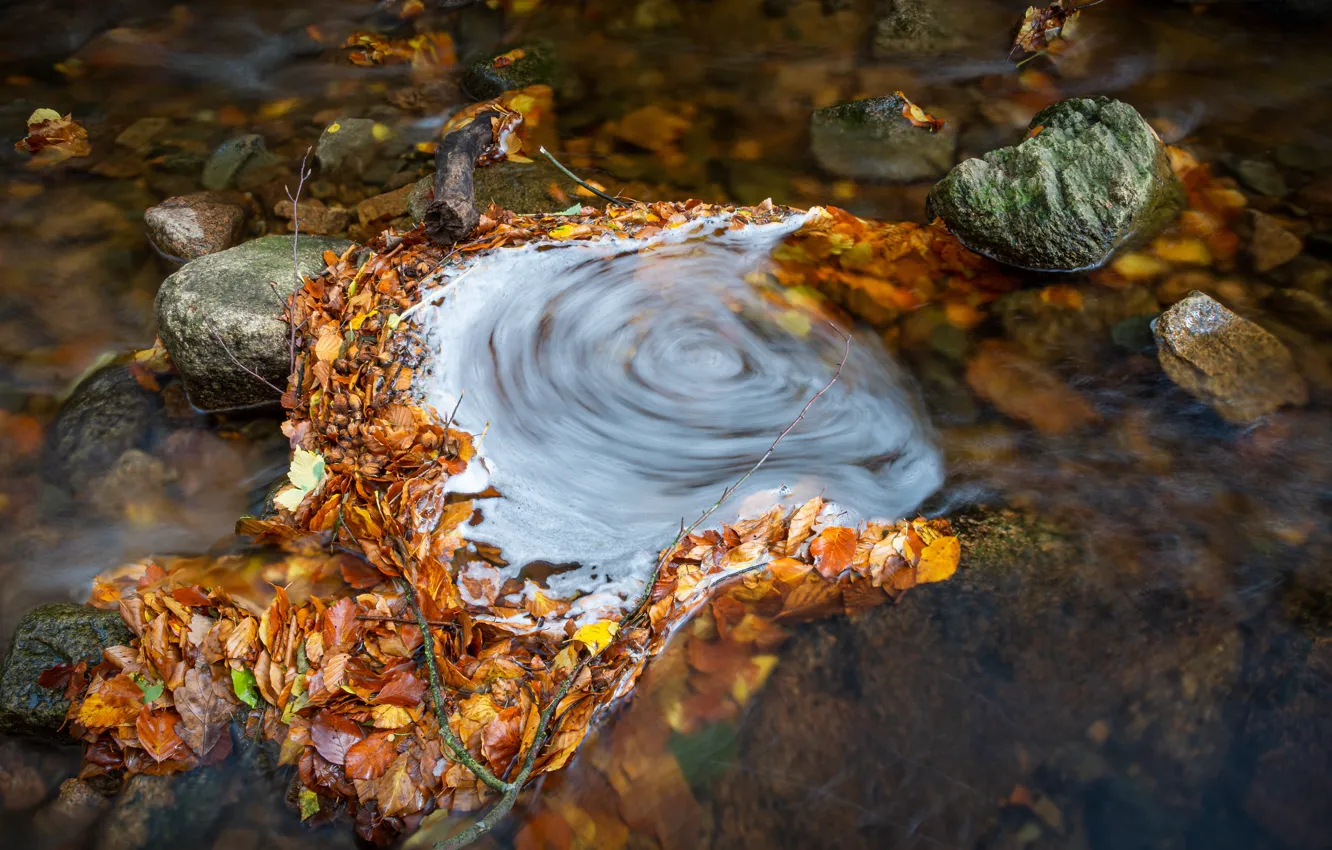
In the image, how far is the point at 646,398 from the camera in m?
4.33

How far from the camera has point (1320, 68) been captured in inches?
228

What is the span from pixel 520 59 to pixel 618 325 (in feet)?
10.3

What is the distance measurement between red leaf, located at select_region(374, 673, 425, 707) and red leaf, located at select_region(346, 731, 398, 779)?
129mm

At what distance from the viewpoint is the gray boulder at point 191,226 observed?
5309 mm

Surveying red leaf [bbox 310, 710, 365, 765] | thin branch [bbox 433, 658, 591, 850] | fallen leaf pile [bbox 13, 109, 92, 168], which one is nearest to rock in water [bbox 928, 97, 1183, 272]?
thin branch [bbox 433, 658, 591, 850]

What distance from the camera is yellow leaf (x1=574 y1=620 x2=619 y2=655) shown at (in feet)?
10.5

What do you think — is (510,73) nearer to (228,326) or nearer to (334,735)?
(228,326)

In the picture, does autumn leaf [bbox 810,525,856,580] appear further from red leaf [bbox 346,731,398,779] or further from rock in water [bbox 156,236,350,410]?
rock in water [bbox 156,236,350,410]

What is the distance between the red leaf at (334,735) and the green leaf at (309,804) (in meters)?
0.14

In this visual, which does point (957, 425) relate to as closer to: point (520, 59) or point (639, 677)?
point (639, 677)

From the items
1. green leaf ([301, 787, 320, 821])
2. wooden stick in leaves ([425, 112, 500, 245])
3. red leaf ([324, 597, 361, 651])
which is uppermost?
wooden stick in leaves ([425, 112, 500, 245])

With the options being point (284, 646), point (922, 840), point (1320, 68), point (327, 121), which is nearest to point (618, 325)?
point (284, 646)

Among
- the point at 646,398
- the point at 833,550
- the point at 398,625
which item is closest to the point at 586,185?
the point at 646,398

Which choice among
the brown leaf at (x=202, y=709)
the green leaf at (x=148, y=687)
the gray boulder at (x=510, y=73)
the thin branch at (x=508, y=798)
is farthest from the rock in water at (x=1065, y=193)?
the green leaf at (x=148, y=687)
